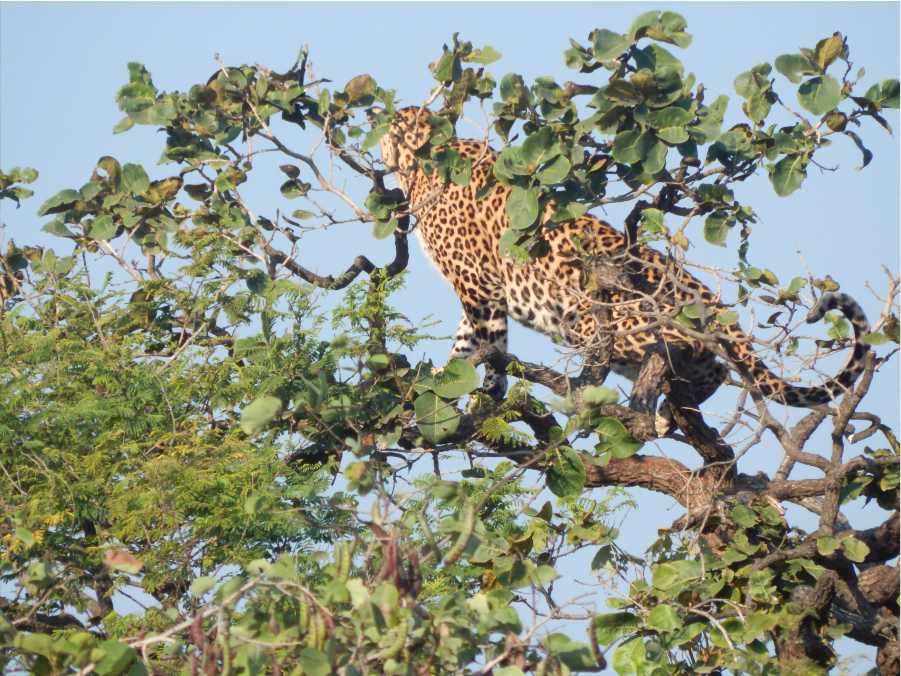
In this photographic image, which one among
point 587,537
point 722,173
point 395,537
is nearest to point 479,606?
point 395,537

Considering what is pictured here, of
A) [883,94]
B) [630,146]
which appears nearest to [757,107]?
[883,94]

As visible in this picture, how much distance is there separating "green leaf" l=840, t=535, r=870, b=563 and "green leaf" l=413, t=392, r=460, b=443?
1930 millimetres

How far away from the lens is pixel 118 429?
26.9 feet

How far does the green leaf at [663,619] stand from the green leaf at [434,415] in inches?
54.5

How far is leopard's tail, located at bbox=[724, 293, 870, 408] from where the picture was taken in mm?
7281

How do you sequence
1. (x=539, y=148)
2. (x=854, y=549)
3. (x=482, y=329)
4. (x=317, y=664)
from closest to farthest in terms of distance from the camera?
(x=317, y=664) < (x=854, y=549) < (x=539, y=148) < (x=482, y=329)

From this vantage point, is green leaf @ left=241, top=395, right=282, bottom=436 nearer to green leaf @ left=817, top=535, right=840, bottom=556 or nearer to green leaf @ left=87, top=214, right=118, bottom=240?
green leaf @ left=817, top=535, right=840, bottom=556

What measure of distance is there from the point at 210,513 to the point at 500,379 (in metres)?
2.69

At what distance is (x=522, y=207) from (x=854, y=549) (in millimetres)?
2384

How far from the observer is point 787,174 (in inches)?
297

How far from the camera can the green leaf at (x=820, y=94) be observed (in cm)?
725

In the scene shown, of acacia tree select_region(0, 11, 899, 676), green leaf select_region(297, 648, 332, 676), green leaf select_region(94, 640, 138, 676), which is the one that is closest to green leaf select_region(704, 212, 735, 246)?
acacia tree select_region(0, 11, 899, 676)

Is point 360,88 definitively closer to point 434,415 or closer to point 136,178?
point 136,178

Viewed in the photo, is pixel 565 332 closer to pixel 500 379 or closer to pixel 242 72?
pixel 500 379
